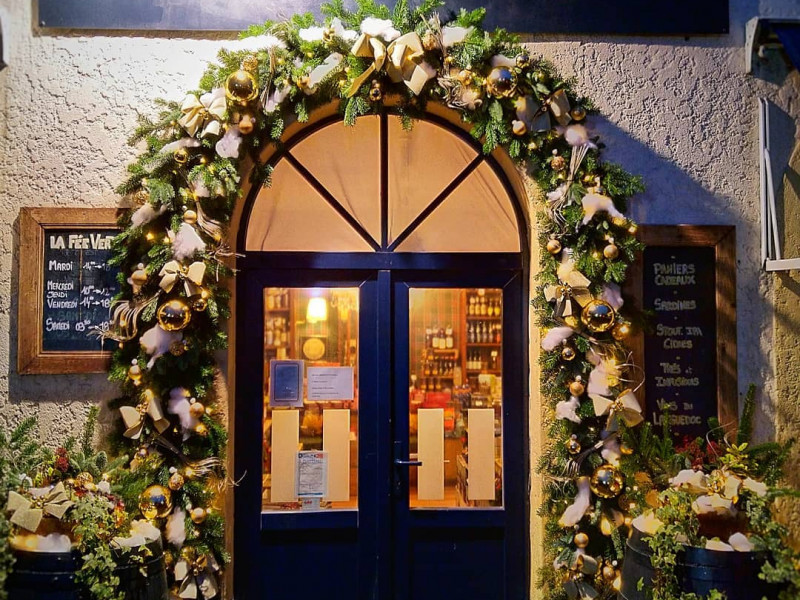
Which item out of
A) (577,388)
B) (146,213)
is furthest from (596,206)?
(146,213)

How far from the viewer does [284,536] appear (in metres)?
3.84

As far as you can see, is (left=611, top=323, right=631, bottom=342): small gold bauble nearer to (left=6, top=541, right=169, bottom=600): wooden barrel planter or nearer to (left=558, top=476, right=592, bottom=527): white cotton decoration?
(left=558, top=476, right=592, bottom=527): white cotton decoration

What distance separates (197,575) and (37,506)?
998 mm

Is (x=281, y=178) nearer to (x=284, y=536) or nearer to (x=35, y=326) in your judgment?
(x=35, y=326)

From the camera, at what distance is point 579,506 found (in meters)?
3.44

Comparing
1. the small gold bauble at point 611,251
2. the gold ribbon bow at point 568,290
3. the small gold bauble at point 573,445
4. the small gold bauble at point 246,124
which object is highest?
the small gold bauble at point 246,124

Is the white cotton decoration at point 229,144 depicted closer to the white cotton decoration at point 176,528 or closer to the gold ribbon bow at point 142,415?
the gold ribbon bow at point 142,415

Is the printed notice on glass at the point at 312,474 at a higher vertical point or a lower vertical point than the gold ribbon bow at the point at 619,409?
lower

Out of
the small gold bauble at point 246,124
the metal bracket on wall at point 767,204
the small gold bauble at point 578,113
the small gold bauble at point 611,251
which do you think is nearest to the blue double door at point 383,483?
the small gold bauble at point 611,251

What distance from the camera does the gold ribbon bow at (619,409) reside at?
3408 millimetres

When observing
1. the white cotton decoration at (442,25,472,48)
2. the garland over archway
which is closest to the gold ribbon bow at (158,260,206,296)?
the garland over archway

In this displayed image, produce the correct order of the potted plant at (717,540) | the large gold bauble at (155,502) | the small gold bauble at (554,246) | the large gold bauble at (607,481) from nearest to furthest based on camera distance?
the potted plant at (717,540) < the large gold bauble at (155,502) < the large gold bauble at (607,481) < the small gold bauble at (554,246)

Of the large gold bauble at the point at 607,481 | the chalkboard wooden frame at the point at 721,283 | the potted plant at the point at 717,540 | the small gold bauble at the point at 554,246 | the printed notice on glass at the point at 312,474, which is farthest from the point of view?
the printed notice on glass at the point at 312,474

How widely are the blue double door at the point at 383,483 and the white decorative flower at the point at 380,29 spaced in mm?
1227
